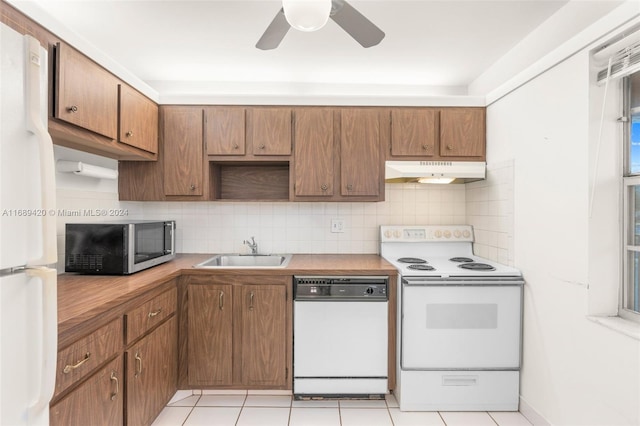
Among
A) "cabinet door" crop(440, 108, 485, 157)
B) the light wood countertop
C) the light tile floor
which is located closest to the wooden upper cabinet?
the light wood countertop

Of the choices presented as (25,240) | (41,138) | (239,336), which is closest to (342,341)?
(239,336)

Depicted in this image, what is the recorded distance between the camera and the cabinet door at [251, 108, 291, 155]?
2664 millimetres

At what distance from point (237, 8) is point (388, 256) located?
6.90ft

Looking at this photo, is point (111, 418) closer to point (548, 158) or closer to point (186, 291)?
point (186, 291)

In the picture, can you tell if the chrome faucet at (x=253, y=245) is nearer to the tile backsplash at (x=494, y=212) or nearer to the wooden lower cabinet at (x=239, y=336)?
the wooden lower cabinet at (x=239, y=336)

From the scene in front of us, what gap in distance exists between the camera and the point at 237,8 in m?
1.95

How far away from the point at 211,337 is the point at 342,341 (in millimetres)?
900

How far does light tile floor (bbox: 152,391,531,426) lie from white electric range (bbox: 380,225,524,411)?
8cm

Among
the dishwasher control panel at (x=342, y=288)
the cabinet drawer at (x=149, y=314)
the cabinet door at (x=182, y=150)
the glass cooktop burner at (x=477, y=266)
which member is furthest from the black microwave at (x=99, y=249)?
the glass cooktop burner at (x=477, y=266)

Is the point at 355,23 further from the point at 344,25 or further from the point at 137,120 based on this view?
the point at 137,120

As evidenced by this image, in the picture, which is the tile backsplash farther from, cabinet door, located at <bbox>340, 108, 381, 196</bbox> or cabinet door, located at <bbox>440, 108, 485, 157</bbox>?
cabinet door, located at <bbox>340, 108, 381, 196</bbox>

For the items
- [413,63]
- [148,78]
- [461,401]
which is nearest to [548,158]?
[413,63]

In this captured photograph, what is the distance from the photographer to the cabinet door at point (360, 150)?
2678 millimetres

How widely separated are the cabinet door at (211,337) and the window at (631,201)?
223cm
